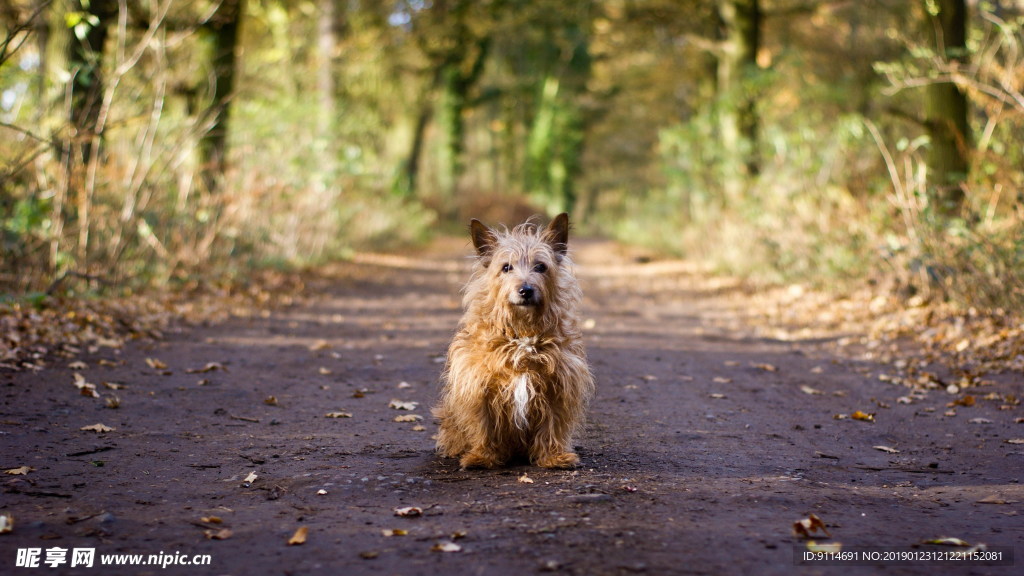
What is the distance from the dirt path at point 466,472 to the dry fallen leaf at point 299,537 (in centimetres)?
4

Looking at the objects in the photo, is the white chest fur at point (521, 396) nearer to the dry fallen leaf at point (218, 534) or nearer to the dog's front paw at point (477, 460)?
the dog's front paw at point (477, 460)

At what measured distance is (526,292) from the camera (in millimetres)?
5309

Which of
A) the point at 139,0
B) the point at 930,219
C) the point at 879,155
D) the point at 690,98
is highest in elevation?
the point at 690,98

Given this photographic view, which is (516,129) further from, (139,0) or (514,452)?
(514,452)

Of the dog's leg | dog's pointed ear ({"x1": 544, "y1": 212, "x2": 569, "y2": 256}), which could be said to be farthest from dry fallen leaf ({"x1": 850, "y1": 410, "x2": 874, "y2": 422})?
dog's pointed ear ({"x1": 544, "y1": 212, "x2": 569, "y2": 256})

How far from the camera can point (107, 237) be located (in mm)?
11820

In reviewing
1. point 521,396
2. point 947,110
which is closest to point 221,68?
point 947,110

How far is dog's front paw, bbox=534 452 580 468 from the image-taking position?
541 centimetres

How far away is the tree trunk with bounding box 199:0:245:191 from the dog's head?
33.8 ft

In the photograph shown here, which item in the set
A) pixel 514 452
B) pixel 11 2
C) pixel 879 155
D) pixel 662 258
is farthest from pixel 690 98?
pixel 514 452

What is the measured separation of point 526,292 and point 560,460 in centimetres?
105

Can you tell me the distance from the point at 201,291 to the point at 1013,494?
11051 mm

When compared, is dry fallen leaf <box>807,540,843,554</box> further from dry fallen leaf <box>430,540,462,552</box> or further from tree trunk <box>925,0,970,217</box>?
tree trunk <box>925,0,970,217</box>

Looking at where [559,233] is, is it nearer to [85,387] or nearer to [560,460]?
[560,460]
